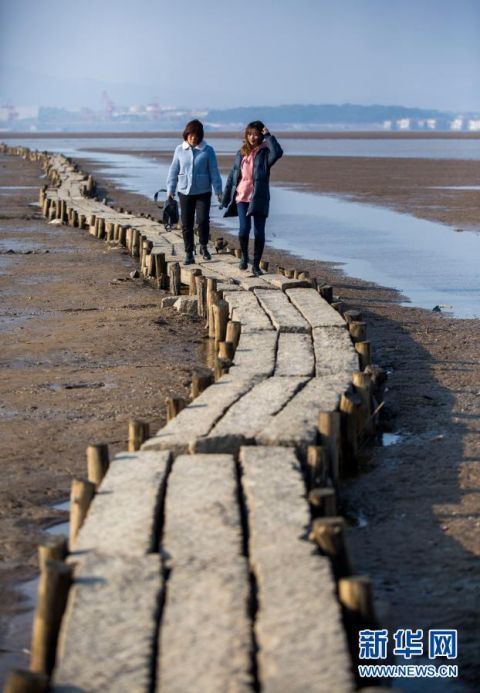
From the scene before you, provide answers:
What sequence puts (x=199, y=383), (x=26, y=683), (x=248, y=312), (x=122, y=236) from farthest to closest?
(x=122, y=236), (x=248, y=312), (x=199, y=383), (x=26, y=683)

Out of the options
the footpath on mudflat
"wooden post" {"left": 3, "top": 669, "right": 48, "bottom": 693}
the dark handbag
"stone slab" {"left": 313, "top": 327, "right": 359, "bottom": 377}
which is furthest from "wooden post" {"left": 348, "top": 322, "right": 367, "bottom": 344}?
the dark handbag

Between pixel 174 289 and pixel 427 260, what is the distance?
6016mm

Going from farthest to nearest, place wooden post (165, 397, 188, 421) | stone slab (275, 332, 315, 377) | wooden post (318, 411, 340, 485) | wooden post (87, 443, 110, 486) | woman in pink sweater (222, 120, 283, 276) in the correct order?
1. woman in pink sweater (222, 120, 283, 276)
2. stone slab (275, 332, 315, 377)
3. wooden post (165, 397, 188, 421)
4. wooden post (318, 411, 340, 485)
5. wooden post (87, 443, 110, 486)

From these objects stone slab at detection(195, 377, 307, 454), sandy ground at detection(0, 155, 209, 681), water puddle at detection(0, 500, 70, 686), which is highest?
stone slab at detection(195, 377, 307, 454)

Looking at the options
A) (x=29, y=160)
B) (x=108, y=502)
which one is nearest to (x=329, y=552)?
(x=108, y=502)

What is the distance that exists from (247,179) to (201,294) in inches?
52.4

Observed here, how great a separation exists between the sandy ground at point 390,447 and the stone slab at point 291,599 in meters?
0.38

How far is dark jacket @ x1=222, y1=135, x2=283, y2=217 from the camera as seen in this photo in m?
12.5

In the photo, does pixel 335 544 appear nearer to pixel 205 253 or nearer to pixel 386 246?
pixel 205 253

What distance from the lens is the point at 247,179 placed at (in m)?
12.7

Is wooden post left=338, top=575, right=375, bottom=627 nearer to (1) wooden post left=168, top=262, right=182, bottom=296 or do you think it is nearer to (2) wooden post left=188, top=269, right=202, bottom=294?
(2) wooden post left=188, top=269, right=202, bottom=294

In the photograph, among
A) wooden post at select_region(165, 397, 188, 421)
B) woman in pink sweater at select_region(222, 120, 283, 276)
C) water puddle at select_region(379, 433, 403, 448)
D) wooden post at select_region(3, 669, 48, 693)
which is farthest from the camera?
woman in pink sweater at select_region(222, 120, 283, 276)

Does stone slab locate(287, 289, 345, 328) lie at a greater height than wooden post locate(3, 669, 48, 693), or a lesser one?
greater

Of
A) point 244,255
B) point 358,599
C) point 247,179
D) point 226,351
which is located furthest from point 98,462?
point 244,255
